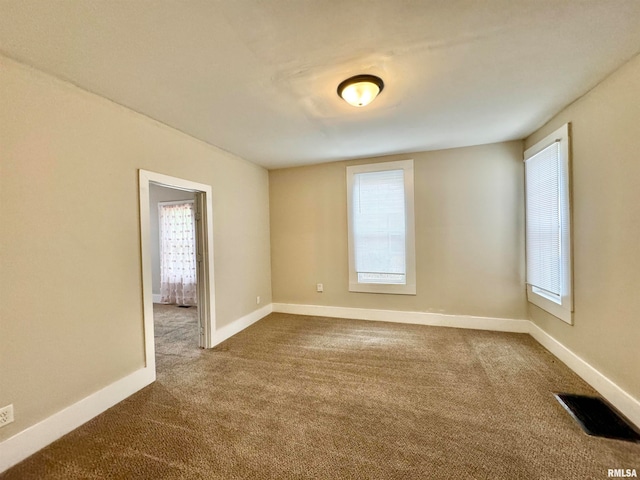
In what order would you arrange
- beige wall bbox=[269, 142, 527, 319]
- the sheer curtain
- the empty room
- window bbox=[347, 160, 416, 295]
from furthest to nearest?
the sheer curtain < window bbox=[347, 160, 416, 295] < beige wall bbox=[269, 142, 527, 319] < the empty room

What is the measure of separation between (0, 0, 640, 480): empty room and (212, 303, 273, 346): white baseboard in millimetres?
59

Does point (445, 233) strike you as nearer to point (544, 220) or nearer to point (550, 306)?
point (544, 220)

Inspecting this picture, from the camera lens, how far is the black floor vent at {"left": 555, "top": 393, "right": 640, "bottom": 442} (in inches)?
69.6

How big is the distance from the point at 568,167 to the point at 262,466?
11.5 ft

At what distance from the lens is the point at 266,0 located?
4.30ft

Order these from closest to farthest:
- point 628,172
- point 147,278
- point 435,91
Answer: point 628,172
point 435,91
point 147,278

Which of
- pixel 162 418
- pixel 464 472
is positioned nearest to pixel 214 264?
pixel 162 418

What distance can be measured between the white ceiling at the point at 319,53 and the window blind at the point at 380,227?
4.62 ft

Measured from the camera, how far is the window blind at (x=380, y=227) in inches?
159

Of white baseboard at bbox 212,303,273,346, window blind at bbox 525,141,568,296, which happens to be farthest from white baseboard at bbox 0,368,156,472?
window blind at bbox 525,141,568,296

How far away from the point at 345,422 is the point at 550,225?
2.87 meters

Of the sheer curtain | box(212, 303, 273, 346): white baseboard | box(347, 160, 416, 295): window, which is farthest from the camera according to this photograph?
the sheer curtain

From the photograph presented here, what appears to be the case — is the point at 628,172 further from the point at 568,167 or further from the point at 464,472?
the point at 464,472

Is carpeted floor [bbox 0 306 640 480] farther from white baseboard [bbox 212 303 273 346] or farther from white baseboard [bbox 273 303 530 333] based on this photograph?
white baseboard [bbox 273 303 530 333]
